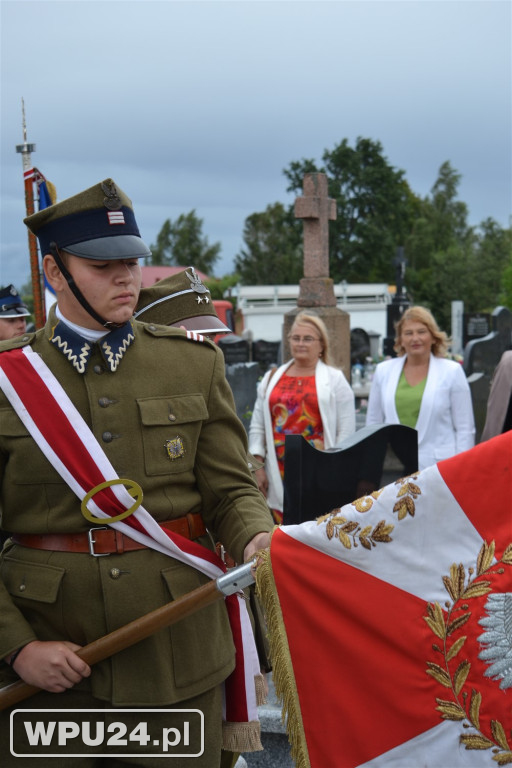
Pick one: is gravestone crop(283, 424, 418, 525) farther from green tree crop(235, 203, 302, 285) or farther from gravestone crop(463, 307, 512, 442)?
green tree crop(235, 203, 302, 285)

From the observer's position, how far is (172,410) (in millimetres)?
2359

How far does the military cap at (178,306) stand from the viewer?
3.46 m

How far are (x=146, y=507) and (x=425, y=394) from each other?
154 inches

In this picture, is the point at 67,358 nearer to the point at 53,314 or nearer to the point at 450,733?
the point at 53,314

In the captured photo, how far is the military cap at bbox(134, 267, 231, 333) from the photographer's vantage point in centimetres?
346

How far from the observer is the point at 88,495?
219cm

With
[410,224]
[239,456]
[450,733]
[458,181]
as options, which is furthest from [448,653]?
[458,181]

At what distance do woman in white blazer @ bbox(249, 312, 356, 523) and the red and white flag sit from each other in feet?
11.6

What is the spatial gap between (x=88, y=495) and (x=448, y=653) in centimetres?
96

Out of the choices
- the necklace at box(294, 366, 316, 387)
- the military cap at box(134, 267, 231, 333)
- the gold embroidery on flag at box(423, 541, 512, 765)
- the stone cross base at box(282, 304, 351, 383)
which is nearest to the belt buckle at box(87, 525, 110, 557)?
the gold embroidery on flag at box(423, 541, 512, 765)

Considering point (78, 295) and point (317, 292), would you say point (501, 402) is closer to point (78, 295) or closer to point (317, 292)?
point (78, 295)

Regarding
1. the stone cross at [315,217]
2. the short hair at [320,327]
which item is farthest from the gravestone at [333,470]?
the stone cross at [315,217]

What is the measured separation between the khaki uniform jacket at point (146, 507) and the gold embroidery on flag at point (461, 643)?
1.70ft

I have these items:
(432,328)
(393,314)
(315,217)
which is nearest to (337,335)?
(315,217)
